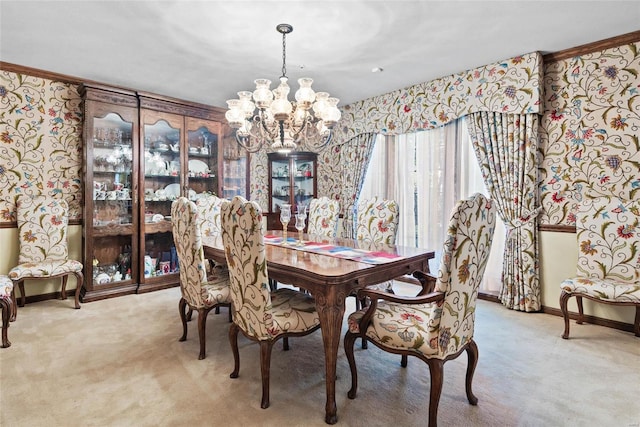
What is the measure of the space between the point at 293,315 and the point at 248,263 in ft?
1.41

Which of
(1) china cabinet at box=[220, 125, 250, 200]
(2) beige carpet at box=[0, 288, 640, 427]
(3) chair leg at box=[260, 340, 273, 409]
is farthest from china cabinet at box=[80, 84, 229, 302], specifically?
(3) chair leg at box=[260, 340, 273, 409]

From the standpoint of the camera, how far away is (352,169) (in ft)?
16.0

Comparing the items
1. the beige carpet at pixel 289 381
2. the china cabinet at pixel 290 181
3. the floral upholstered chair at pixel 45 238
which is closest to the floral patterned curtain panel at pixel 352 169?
the china cabinet at pixel 290 181

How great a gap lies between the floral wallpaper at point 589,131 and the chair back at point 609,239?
8.2 inches

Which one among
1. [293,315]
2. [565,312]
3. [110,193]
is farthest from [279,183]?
[565,312]

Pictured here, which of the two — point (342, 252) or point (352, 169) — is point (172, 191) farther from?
point (342, 252)

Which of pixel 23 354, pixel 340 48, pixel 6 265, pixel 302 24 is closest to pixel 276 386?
pixel 23 354

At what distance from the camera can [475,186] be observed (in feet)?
12.3

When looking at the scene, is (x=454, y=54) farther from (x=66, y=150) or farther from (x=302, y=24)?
(x=66, y=150)

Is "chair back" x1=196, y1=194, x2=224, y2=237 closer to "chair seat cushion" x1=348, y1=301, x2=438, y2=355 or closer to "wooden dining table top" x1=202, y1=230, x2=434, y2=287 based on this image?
"wooden dining table top" x1=202, y1=230, x2=434, y2=287

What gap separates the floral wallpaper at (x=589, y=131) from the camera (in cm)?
285

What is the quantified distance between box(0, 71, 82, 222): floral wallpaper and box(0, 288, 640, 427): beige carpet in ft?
5.02

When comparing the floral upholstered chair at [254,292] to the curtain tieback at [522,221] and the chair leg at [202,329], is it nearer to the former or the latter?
the chair leg at [202,329]

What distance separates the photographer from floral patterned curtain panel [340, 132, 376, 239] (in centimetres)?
473
